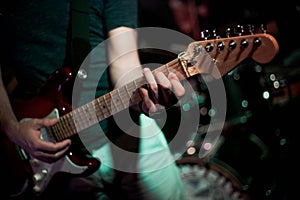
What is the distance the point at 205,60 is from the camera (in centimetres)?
94

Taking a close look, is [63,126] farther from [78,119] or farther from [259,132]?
[259,132]

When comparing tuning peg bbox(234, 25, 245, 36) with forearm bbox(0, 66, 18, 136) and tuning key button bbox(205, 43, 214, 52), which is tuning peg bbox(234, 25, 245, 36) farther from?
forearm bbox(0, 66, 18, 136)

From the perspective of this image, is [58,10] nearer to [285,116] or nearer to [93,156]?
[93,156]

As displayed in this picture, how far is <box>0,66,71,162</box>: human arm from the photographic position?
121 centimetres

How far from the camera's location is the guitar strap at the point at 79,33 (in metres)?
1.21

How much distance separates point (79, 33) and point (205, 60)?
1.74ft

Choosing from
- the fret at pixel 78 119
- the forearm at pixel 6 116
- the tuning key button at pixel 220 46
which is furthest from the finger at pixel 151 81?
the forearm at pixel 6 116

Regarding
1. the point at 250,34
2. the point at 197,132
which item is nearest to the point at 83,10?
the point at 250,34

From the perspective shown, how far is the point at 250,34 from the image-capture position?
35.8 inches

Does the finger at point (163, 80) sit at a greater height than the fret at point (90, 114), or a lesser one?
greater

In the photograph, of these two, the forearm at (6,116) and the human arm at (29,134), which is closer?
the human arm at (29,134)

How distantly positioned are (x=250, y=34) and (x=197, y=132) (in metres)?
1.17

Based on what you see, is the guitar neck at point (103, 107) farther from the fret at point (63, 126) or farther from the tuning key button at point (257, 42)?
the tuning key button at point (257, 42)

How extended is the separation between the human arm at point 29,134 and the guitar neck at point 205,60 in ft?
0.69
